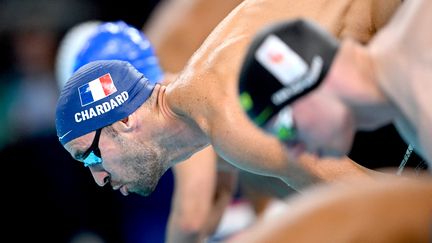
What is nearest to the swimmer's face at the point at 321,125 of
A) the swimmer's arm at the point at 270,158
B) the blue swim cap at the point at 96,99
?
the swimmer's arm at the point at 270,158

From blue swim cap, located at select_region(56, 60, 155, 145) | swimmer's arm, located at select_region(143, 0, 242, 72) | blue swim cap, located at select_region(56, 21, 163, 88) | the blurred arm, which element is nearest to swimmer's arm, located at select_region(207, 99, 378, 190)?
blue swim cap, located at select_region(56, 60, 155, 145)

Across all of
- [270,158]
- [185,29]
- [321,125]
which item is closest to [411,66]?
[321,125]

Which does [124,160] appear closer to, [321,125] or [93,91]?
[93,91]

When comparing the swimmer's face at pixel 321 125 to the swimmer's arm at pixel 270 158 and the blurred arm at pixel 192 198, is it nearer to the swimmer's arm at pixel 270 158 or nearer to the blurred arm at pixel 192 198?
the swimmer's arm at pixel 270 158

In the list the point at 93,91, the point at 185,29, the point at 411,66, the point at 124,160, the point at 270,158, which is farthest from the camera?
the point at 185,29

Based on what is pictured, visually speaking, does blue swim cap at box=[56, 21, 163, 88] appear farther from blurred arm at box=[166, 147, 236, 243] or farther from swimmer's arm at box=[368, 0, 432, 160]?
swimmer's arm at box=[368, 0, 432, 160]

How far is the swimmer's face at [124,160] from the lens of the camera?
341 centimetres

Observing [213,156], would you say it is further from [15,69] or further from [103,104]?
[15,69]

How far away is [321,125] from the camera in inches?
90.7

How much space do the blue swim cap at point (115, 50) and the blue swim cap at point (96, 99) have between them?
836 millimetres

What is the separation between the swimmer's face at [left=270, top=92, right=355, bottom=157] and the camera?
7.45 feet

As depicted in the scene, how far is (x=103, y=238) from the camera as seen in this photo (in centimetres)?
573

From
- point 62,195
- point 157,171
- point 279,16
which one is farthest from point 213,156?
point 62,195

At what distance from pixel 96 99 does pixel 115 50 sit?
0.98m
